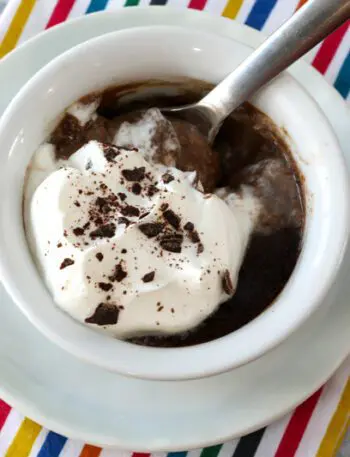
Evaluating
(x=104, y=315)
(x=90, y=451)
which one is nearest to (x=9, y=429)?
(x=90, y=451)

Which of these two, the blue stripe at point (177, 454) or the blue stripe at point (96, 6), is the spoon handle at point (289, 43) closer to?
the blue stripe at point (96, 6)

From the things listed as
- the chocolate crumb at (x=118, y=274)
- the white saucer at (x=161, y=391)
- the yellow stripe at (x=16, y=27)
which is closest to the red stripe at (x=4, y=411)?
the white saucer at (x=161, y=391)

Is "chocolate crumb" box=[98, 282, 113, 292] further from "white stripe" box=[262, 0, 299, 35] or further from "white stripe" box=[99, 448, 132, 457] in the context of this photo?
"white stripe" box=[262, 0, 299, 35]

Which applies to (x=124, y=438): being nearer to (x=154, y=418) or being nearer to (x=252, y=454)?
(x=154, y=418)

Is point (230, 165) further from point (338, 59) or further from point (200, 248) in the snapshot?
point (338, 59)

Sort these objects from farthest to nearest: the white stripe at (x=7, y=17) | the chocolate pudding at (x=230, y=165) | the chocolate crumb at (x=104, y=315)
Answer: the white stripe at (x=7, y=17) → the chocolate pudding at (x=230, y=165) → the chocolate crumb at (x=104, y=315)

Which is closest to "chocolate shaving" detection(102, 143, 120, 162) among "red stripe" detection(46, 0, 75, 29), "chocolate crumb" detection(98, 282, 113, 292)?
"chocolate crumb" detection(98, 282, 113, 292)

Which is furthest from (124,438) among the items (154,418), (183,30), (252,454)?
(183,30)
